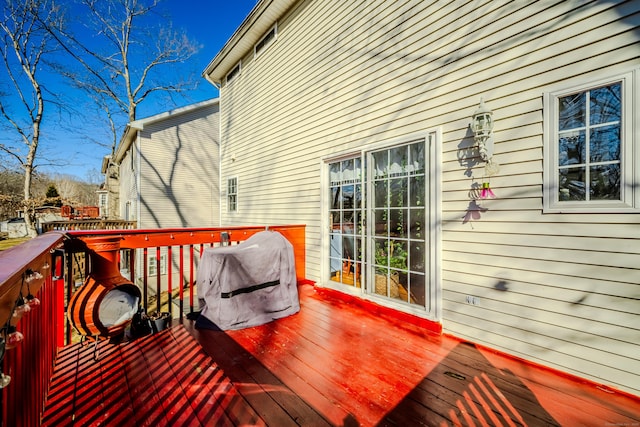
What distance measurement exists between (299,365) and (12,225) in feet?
90.8

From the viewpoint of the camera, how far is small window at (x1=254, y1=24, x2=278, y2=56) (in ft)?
18.1

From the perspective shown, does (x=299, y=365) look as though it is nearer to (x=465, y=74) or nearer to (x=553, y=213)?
(x=553, y=213)

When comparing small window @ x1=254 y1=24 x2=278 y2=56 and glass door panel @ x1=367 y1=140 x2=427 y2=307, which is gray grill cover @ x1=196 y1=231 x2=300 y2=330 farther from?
small window @ x1=254 y1=24 x2=278 y2=56

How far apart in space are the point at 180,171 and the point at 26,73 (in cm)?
713

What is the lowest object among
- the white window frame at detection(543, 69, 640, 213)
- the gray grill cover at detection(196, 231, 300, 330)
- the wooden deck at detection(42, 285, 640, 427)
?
the wooden deck at detection(42, 285, 640, 427)

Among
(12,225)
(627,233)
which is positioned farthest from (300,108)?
(12,225)

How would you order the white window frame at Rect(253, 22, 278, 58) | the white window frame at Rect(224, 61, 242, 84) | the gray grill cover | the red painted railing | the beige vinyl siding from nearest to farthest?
the red painted railing, the gray grill cover, the white window frame at Rect(253, 22, 278, 58), the white window frame at Rect(224, 61, 242, 84), the beige vinyl siding

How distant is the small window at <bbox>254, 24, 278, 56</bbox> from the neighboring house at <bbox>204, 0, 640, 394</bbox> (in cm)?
137

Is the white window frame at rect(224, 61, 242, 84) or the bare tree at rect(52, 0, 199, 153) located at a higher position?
the bare tree at rect(52, 0, 199, 153)

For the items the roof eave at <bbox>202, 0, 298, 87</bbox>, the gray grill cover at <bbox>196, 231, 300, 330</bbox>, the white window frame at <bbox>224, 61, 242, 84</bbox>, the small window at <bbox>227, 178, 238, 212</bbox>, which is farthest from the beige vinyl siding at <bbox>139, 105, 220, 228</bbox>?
the gray grill cover at <bbox>196, 231, 300, 330</bbox>

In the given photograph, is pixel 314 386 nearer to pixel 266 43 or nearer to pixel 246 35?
pixel 266 43

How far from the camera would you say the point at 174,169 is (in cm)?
1127

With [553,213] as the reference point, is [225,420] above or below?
below

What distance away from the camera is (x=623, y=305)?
1855 millimetres
